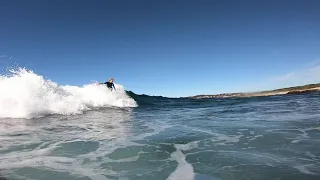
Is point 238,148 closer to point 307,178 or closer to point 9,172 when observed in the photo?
point 307,178

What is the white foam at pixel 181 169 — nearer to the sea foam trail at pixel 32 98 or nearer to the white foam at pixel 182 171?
the white foam at pixel 182 171

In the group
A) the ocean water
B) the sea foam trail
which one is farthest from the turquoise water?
the sea foam trail

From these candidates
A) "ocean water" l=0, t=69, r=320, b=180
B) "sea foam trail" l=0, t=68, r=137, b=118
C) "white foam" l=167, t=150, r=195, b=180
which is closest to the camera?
"white foam" l=167, t=150, r=195, b=180

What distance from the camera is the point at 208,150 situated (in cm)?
717

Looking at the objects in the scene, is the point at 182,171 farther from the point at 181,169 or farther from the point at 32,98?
the point at 32,98

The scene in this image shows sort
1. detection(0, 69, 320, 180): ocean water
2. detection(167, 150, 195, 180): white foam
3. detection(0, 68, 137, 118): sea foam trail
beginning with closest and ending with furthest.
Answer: detection(167, 150, 195, 180): white foam
detection(0, 69, 320, 180): ocean water
detection(0, 68, 137, 118): sea foam trail

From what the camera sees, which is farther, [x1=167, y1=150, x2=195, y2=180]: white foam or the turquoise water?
the turquoise water

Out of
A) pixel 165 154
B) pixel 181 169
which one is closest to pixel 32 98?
pixel 165 154

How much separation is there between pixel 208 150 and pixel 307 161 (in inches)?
91.9

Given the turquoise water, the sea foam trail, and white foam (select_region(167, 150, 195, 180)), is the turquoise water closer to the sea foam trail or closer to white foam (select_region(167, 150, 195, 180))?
white foam (select_region(167, 150, 195, 180))

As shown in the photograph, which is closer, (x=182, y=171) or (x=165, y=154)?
(x=182, y=171)

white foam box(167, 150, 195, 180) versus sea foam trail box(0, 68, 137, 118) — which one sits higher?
sea foam trail box(0, 68, 137, 118)

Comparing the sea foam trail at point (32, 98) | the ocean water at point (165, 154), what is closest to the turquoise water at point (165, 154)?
the ocean water at point (165, 154)

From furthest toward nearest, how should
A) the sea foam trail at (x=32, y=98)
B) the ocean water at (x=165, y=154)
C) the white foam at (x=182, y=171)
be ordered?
the sea foam trail at (x=32, y=98) < the ocean water at (x=165, y=154) < the white foam at (x=182, y=171)
